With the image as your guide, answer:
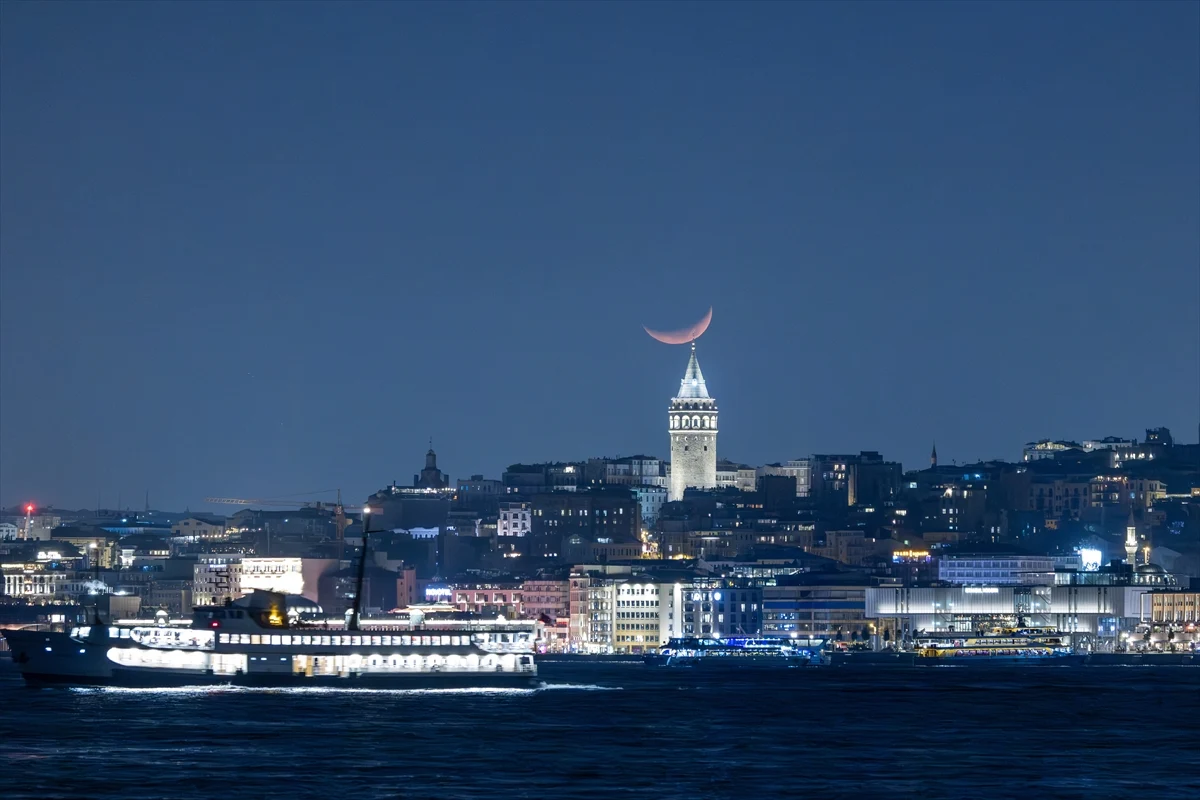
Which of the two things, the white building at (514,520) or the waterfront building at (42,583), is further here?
the white building at (514,520)

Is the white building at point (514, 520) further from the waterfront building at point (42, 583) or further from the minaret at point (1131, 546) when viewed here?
the minaret at point (1131, 546)

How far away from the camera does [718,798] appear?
5209 cm

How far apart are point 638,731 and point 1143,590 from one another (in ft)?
305

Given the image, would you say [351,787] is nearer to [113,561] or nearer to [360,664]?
[360,664]

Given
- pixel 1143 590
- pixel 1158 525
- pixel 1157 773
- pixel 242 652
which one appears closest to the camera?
pixel 1157 773

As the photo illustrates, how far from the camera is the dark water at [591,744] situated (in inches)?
2117

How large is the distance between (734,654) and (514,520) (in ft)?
207

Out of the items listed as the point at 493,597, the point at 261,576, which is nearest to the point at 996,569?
the point at 493,597

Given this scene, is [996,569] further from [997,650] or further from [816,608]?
[997,650]

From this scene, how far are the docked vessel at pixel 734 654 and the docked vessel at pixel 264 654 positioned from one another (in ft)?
140

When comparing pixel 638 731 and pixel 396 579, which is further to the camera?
pixel 396 579

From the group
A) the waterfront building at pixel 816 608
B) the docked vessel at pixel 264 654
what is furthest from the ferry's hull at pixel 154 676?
the waterfront building at pixel 816 608

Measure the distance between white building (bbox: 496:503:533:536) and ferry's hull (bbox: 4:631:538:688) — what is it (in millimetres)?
108817

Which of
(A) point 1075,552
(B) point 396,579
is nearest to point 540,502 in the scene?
(B) point 396,579
